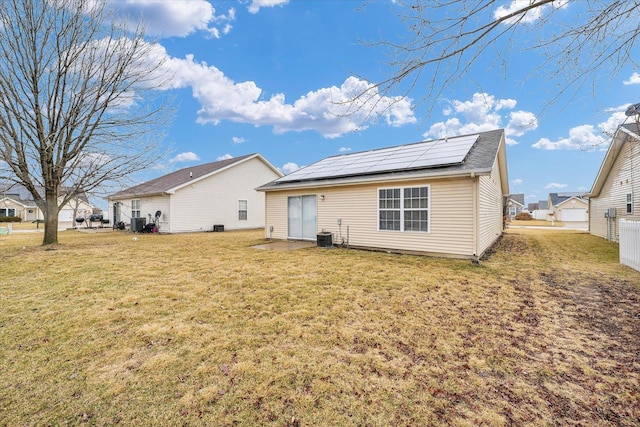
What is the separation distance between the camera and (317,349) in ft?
10.6

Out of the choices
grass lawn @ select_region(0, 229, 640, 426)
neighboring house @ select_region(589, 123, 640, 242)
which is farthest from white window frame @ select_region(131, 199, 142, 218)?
Result: neighboring house @ select_region(589, 123, 640, 242)

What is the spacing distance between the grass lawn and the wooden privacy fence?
5.37 ft

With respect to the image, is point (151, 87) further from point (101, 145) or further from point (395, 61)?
point (395, 61)

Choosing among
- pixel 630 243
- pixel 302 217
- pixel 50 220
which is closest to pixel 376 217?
pixel 302 217

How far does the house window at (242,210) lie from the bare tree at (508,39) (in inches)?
718

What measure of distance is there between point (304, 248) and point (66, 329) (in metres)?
7.21

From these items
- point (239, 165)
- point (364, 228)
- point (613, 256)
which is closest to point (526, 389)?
point (364, 228)

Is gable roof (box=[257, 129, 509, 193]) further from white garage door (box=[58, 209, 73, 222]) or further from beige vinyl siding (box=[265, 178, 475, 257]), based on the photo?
white garage door (box=[58, 209, 73, 222])

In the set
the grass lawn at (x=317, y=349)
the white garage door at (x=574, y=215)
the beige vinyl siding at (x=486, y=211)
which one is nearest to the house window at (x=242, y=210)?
the grass lawn at (x=317, y=349)

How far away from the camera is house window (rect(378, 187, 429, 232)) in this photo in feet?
28.8

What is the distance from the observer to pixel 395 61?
328 centimetres

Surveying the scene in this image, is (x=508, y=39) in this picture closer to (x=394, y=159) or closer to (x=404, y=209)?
(x=404, y=209)

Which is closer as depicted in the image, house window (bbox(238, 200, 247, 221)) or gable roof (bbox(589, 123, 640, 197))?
gable roof (bbox(589, 123, 640, 197))

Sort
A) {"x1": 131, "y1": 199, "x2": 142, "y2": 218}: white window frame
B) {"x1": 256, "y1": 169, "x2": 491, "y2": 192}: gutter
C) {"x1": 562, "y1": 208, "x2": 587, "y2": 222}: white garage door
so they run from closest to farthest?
{"x1": 256, "y1": 169, "x2": 491, "y2": 192}: gutter
{"x1": 131, "y1": 199, "x2": 142, "y2": 218}: white window frame
{"x1": 562, "y1": 208, "x2": 587, "y2": 222}: white garage door
